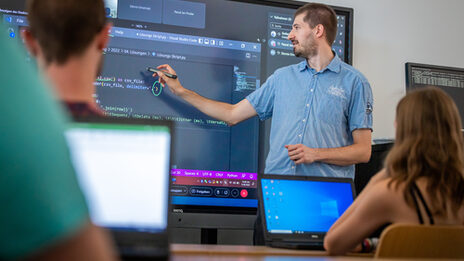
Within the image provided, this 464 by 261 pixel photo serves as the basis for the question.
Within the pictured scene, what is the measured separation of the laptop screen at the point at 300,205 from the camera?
208cm

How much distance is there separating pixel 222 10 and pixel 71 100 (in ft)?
8.80

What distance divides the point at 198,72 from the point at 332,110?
37.0 inches

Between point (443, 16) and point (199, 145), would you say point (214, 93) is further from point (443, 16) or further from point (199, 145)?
point (443, 16)

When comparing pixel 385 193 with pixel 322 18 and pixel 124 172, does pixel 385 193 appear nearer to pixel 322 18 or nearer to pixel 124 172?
pixel 124 172

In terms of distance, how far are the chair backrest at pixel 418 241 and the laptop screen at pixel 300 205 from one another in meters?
0.67

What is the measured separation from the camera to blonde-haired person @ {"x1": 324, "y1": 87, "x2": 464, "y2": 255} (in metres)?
1.65

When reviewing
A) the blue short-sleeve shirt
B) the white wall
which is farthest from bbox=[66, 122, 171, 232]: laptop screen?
the white wall

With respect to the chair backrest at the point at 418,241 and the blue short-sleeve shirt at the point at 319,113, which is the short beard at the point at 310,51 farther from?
the chair backrest at the point at 418,241

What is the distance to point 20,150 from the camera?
42cm

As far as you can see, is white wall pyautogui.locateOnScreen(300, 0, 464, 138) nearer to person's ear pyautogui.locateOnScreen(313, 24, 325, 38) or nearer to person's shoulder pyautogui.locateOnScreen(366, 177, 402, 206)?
person's ear pyautogui.locateOnScreen(313, 24, 325, 38)

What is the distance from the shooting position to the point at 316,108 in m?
3.06

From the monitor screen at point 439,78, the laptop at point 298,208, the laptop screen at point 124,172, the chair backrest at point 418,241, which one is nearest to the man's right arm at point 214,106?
the laptop at point 298,208

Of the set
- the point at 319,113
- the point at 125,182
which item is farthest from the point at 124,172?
the point at 319,113

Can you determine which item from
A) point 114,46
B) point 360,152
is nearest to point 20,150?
point 360,152
